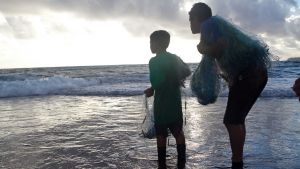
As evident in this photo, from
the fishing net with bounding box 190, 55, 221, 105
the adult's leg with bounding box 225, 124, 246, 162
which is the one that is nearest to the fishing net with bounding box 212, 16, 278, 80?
the fishing net with bounding box 190, 55, 221, 105

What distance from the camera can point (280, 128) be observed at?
7438 mm

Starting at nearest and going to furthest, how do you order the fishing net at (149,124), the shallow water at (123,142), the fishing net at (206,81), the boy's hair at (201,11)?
the boy's hair at (201,11) < the fishing net at (206,81) < the shallow water at (123,142) < the fishing net at (149,124)

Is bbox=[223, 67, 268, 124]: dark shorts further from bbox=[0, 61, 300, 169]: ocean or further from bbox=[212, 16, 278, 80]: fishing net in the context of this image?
bbox=[0, 61, 300, 169]: ocean

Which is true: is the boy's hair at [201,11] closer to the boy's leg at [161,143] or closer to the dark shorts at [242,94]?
the dark shorts at [242,94]

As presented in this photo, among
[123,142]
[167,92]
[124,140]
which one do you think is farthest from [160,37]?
[124,140]

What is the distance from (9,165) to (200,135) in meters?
3.45

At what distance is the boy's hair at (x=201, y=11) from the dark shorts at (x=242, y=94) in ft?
2.83

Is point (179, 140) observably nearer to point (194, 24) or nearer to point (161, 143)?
point (161, 143)

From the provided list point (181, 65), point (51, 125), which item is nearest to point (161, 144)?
point (181, 65)

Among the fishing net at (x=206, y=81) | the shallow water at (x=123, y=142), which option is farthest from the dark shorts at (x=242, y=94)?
the shallow water at (x=123, y=142)

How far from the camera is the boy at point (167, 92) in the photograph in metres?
4.60

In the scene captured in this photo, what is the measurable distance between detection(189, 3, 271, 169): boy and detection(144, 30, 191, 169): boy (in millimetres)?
631

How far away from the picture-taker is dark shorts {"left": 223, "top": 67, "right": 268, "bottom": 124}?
13.1ft

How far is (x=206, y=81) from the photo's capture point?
4.50 meters
